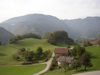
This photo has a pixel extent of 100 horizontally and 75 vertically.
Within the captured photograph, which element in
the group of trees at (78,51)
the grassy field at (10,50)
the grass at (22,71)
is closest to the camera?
the grass at (22,71)

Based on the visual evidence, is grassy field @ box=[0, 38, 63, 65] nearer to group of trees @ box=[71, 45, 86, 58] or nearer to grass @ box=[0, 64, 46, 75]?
grass @ box=[0, 64, 46, 75]

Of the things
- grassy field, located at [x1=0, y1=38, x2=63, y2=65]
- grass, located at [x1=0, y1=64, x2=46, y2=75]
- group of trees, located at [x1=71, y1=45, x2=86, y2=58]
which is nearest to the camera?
grass, located at [x1=0, y1=64, x2=46, y2=75]

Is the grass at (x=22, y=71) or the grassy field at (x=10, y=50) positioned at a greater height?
the grassy field at (x=10, y=50)

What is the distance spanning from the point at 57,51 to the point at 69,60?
1756cm

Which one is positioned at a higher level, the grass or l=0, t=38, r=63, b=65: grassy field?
l=0, t=38, r=63, b=65: grassy field

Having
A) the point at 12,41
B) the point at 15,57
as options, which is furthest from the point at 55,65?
the point at 12,41

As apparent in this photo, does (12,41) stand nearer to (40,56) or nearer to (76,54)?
(40,56)

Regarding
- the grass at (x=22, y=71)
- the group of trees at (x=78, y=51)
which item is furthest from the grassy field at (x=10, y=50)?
the group of trees at (x=78, y=51)

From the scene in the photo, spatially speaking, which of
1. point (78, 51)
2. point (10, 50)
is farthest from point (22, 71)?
point (10, 50)

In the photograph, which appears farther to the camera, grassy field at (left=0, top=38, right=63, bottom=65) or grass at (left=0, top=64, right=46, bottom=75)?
grassy field at (left=0, top=38, right=63, bottom=65)

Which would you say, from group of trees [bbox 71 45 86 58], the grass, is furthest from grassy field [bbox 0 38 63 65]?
group of trees [bbox 71 45 86 58]

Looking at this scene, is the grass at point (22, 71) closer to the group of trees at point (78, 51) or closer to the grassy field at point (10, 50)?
the grassy field at point (10, 50)

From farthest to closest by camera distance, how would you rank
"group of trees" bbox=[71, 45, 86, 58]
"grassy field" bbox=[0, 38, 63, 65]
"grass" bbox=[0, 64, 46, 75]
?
"grassy field" bbox=[0, 38, 63, 65] < "group of trees" bbox=[71, 45, 86, 58] < "grass" bbox=[0, 64, 46, 75]

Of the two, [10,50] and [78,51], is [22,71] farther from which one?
[10,50]
